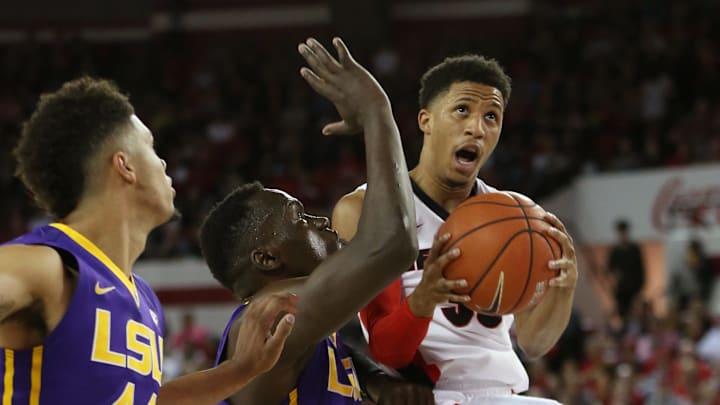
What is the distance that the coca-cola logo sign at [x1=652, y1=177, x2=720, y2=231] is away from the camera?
13109mm

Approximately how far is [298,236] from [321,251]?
0.27 ft

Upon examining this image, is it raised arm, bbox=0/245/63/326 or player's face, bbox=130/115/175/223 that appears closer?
raised arm, bbox=0/245/63/326

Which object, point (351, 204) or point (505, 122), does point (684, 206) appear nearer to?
point (505, 122)

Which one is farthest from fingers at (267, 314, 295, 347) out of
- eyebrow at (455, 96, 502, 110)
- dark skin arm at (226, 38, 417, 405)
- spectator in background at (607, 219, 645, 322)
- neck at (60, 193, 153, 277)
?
spectator in background at (607, 219, 645, 322)

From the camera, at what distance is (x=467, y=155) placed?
3.68 metres

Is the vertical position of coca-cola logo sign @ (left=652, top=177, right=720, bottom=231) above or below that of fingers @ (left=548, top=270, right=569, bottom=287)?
above

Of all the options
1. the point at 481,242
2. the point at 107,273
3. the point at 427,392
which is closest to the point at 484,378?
the point at 427,392

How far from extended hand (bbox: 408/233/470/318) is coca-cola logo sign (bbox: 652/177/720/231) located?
10622 millimetres

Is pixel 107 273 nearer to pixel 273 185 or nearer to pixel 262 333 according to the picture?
pixel 262 333

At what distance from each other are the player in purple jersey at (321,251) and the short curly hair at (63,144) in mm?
538

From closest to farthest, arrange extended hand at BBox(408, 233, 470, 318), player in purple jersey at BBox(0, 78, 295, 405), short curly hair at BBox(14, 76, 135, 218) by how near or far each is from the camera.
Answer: player in purple jersey at BBox(0, 78, 295, 405)
short curly hair at BBox(14, 76, 135, 218)
extended hand at BBox(408, 233, 470, 318)

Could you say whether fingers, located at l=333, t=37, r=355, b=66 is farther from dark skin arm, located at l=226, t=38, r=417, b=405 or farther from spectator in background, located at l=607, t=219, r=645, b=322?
spectator in background, located at l=607, t=219, r=645, b=322

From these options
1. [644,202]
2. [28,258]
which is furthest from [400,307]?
[644,202]

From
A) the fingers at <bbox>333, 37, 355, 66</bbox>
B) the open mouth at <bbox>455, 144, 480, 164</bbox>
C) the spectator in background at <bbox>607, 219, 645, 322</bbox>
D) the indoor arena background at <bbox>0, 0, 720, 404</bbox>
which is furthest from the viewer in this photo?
the spectator in background at <bbox>607, 219, 645, 322</bbox>
